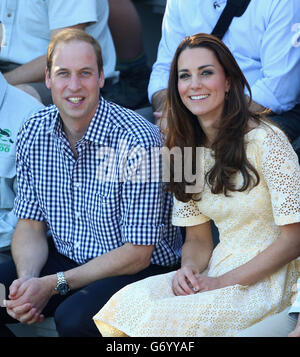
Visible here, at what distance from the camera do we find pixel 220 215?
2768 millimetres

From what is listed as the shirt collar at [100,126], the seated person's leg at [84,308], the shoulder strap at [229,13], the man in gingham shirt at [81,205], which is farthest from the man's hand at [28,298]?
the shoulder strap at [229,13]

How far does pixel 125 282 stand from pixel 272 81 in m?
1.12

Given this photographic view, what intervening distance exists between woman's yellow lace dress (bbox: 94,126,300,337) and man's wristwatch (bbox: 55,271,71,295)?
1.42ft

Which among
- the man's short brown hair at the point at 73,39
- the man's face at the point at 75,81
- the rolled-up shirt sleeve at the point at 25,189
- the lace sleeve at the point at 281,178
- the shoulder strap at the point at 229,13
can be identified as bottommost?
the rolled-up shirt sleeve at the point at 25,189

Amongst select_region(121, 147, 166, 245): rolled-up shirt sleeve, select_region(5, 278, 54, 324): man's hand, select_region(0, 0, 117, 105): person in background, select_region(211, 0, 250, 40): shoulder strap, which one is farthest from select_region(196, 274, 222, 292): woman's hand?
select_region(0, 0, 117, 105): person in background

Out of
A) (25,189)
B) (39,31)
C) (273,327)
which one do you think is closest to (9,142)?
(25,189)

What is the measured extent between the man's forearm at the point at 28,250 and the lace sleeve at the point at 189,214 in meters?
0.68

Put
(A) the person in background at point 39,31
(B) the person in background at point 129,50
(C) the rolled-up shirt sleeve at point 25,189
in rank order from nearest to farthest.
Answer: (C) the rolled-up shirt sleeve at point 25,189 < (A) the person in background at point 39,31 < (B) the person in background at point 129,50

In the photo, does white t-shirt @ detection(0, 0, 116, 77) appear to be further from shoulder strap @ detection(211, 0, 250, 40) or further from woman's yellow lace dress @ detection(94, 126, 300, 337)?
woman's yellow lace dress @ detection(94, 126, 300, 337)

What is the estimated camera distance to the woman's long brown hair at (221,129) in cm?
266

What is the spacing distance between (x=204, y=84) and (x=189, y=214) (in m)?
0.50

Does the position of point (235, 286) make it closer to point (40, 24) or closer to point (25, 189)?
point (25, 189)

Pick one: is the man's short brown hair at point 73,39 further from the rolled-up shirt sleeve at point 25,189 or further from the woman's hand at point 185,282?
the woman's hand at point 185,282
